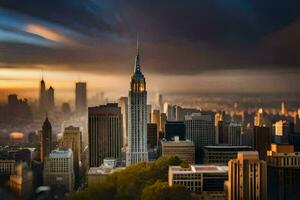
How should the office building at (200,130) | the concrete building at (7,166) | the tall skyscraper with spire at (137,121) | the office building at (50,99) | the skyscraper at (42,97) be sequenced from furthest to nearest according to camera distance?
the office building at (200,130) → the tall skyscraper with spire at (137,121) → the office building at (50,99) → the skyscraper at (42,97) → the concrete building at (7,166)

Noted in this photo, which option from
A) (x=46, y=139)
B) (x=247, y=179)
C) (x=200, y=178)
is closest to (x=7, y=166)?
(x=46, y=139)

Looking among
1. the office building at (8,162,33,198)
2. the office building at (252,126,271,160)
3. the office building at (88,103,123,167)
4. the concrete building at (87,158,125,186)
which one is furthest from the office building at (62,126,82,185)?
the office building at (252,126,271,160)

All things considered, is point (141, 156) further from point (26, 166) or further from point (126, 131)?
point (26, 166)

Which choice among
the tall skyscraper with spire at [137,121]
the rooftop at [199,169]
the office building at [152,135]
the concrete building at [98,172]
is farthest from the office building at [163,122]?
the rooftop at [199,169]

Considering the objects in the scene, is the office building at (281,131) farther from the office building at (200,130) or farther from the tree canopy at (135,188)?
the tree canopy at (135,188)

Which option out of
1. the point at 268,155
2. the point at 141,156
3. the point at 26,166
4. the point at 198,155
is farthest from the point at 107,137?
the point at 268,155

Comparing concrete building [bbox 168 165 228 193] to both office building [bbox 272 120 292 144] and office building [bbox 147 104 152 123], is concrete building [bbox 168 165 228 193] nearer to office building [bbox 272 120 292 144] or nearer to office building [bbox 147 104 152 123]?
office building [bbox 272 120 292 144]
